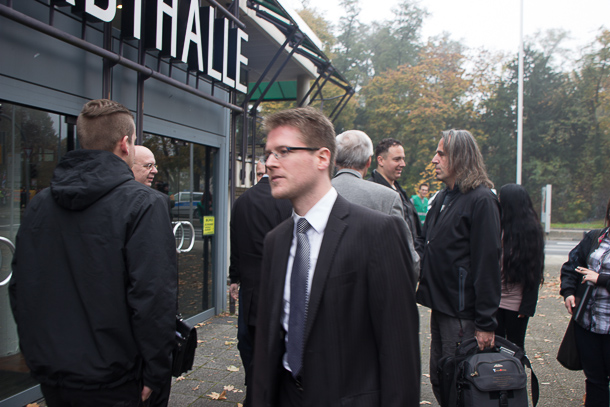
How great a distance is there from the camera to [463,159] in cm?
333

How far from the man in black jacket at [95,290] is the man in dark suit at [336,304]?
2.06 ft

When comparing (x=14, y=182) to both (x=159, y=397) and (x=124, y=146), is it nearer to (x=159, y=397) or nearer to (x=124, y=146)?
(x=124, y=146)

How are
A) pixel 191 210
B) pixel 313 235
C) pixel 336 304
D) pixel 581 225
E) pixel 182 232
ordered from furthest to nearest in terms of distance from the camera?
1. pixel 581 225
2. pixel 191 210
3. pixel 182 232
4. pixel 313 235
5. pixel 336 304

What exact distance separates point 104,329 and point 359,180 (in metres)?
1.85

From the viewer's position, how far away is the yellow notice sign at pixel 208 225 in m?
6.93

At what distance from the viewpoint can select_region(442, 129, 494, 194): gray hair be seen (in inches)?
128

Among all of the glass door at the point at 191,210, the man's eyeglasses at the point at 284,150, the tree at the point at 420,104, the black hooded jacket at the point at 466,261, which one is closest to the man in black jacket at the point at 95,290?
Result: the man's eyeglasses at the point at 284,150

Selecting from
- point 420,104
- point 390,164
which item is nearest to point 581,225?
point 420,104

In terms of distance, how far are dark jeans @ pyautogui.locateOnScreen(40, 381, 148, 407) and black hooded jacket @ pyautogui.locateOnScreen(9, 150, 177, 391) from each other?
37mm

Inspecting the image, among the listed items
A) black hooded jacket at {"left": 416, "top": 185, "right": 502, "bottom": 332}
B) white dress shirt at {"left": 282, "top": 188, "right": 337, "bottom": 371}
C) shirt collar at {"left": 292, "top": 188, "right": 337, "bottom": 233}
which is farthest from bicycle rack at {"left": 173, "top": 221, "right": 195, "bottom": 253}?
shirt collar at {"left": 292, "top": 188, "right": 337, "bottom": 233}

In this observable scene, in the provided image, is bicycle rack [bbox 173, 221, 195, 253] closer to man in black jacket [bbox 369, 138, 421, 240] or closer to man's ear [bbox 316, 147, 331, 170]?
man in black jacket [bbox 369, 138, 421, 240]

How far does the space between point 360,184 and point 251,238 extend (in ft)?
3.82

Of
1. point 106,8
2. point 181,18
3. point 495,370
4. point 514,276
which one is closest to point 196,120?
point 181,18

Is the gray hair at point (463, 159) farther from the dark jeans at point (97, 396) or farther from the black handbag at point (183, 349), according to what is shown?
the dark jeans at point (97, 396)
